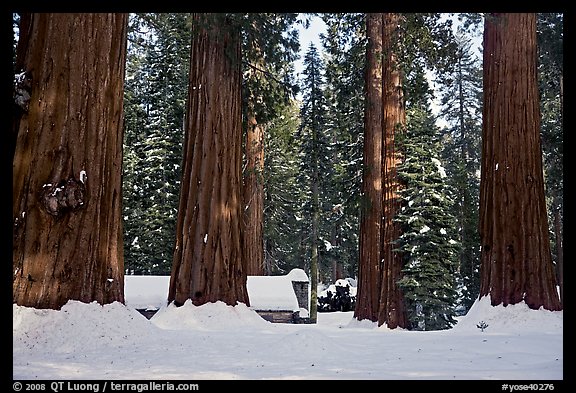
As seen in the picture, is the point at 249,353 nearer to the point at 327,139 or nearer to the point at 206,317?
the point at 206,317

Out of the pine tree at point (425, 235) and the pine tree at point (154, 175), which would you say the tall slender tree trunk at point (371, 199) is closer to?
the pine tree at point (425, 235)

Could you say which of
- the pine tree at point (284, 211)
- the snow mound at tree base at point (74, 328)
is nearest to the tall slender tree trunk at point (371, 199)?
the snow mound at tree base at point (74, 328)

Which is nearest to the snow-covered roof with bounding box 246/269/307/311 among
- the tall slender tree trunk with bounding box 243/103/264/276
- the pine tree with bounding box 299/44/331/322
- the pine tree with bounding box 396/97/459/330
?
the tall slender tree trunk with bounding box 243/103/264/276

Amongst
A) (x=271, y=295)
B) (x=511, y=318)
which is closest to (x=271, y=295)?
(x=271, y=295)

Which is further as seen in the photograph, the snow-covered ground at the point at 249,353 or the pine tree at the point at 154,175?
the pine tree at the point at 154,175

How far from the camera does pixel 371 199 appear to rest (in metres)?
16.1

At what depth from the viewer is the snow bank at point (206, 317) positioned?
826 centimetres

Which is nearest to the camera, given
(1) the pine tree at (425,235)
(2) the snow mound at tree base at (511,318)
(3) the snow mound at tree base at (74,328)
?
(3) the snow mound at tree base at (74,328)

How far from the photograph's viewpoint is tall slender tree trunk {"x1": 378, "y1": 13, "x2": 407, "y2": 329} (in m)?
14.5

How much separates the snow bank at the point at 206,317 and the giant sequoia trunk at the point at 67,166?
2487 millimetres

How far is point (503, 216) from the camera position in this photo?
7809mm

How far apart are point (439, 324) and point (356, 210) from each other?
13.0ft

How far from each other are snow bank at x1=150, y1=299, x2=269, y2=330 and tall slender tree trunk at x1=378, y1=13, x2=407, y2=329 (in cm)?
646
